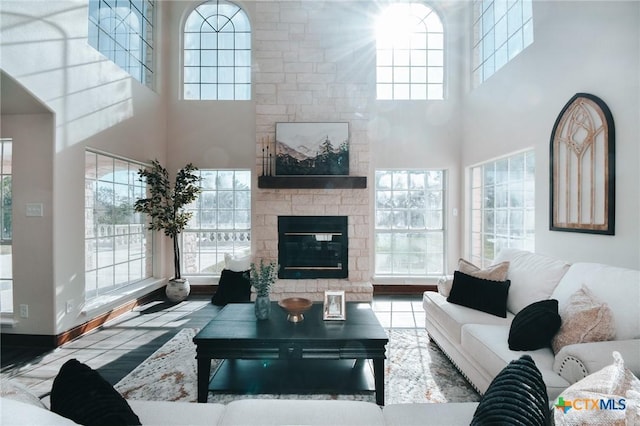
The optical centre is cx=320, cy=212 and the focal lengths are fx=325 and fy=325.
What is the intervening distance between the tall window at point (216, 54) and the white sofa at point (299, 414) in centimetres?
479

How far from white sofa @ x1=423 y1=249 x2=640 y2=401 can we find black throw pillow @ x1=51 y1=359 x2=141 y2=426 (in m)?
1.84

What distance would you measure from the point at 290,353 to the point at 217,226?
11.6ft

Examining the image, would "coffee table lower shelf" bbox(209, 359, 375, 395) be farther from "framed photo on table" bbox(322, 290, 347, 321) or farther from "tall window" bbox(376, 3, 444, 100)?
"tall window" bbox(376, 3, 444, 100)

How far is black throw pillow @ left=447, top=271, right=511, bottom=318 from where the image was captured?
2.61 metres

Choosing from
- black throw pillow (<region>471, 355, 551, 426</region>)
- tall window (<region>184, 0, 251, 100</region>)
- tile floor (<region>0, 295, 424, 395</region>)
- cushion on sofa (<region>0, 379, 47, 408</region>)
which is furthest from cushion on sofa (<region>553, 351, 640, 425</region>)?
tall window (<region>184, 0, 251, 100</region>)

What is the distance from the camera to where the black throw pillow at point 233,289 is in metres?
4.53

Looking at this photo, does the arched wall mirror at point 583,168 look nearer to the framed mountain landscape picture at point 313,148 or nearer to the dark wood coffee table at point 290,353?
the dark wood coffee table at point 290,353

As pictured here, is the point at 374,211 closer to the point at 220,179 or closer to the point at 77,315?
the point at 220,179

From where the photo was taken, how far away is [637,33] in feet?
7.54

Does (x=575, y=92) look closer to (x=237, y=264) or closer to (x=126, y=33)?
(x=237, y=264)

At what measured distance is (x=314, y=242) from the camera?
194 inches

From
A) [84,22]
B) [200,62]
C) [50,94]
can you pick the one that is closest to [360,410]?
[50,94]

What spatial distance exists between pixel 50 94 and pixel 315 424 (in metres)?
3.59

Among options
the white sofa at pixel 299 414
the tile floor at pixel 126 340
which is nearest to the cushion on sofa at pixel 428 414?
the white sofa at pixel 299 414
